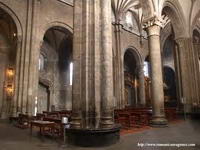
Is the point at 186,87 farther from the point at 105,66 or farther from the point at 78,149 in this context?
the point at 78,149

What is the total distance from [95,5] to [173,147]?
17.4 ft

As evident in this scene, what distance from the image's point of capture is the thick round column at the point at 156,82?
1012 cm

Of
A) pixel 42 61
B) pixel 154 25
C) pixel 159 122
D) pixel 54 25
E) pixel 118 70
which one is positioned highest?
pixel 54 25

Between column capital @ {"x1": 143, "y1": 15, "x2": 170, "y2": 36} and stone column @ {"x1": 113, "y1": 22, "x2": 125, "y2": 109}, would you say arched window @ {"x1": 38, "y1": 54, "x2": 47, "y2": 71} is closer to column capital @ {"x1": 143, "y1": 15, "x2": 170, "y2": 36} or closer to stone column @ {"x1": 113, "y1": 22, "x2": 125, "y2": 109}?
stone column @ {"x1": 113, "y1": 22, "x2": 125, "y2": 109}

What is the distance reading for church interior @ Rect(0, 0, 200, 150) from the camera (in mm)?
5977

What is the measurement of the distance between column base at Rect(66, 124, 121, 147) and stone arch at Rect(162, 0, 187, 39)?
1196cm

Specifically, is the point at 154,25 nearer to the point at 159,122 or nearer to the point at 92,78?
the point at 159,122

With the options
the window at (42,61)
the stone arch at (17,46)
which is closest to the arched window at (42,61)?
the window at (42,61)

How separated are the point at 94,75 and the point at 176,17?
1160cm

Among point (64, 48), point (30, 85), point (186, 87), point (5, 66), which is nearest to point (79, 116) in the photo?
point (30, 85)

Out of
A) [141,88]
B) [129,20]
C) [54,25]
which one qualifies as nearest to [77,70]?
[54,25]

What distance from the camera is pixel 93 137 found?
5445 millimetres

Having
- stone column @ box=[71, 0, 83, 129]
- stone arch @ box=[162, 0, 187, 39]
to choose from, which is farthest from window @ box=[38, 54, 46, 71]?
stone column @ box=[71, 0, 83, 129]

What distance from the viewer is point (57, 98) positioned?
22.4 meters
